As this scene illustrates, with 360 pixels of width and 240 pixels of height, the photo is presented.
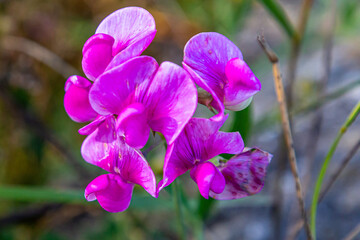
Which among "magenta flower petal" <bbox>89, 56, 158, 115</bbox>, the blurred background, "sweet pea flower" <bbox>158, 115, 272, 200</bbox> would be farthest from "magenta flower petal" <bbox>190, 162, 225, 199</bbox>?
the blurred background

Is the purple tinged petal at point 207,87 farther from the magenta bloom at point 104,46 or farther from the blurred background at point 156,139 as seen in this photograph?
the blurred background at point 156,139

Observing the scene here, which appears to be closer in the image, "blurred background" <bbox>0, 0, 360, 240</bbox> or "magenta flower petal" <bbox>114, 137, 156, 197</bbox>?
"magenta flower petal" <bbox>114, 137, 156, 197</bbox>

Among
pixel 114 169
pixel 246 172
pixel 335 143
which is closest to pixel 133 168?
pixel 114 169

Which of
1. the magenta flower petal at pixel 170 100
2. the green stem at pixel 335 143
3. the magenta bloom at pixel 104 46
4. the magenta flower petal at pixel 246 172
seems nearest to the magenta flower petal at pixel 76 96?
the magenta bloom at pixel 104 46

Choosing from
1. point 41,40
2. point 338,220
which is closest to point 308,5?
point 338,220

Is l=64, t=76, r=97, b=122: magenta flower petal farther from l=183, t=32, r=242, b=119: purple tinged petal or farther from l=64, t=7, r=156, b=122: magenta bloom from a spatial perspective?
l=183, t=32, r=242, b=119: purple tinged petal

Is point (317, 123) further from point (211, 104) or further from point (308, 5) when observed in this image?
point (211, 104)
